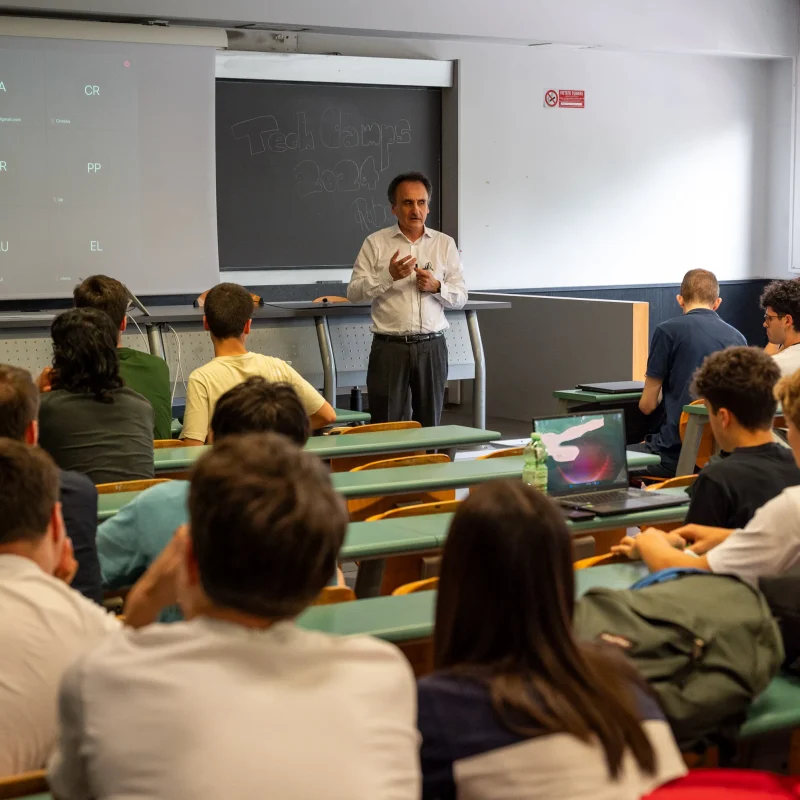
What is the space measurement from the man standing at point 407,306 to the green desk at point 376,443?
1.37 metres

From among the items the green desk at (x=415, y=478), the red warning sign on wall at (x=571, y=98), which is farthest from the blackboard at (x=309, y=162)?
the green desk at (x=415, y=478)

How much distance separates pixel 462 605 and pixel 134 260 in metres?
6.48

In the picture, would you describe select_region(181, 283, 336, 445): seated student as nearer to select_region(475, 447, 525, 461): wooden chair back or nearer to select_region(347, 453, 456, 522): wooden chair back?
select_region(347, 453, 456, 522): wooden chair back

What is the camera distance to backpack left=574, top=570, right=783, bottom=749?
1.80 meters

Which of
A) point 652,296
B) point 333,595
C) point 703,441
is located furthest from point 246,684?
point 652,296

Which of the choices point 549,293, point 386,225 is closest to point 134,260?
point 386,225

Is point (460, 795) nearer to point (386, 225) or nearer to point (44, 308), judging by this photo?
point (44, 308)

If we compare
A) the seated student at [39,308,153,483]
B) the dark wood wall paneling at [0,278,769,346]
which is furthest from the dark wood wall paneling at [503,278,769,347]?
the seated student at [39,308,153,483]

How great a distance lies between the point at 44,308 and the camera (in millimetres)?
7406

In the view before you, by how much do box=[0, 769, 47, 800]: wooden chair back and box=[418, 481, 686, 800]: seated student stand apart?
1.72ft

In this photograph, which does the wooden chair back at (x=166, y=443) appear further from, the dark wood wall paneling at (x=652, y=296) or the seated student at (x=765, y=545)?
the dark wood wall paneling at (x=652, y=296)

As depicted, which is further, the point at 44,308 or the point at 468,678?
the point at 44,308

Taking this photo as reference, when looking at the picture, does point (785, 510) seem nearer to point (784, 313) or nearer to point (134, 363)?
point (134, 363)

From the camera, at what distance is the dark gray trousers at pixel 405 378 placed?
6.02 meters
